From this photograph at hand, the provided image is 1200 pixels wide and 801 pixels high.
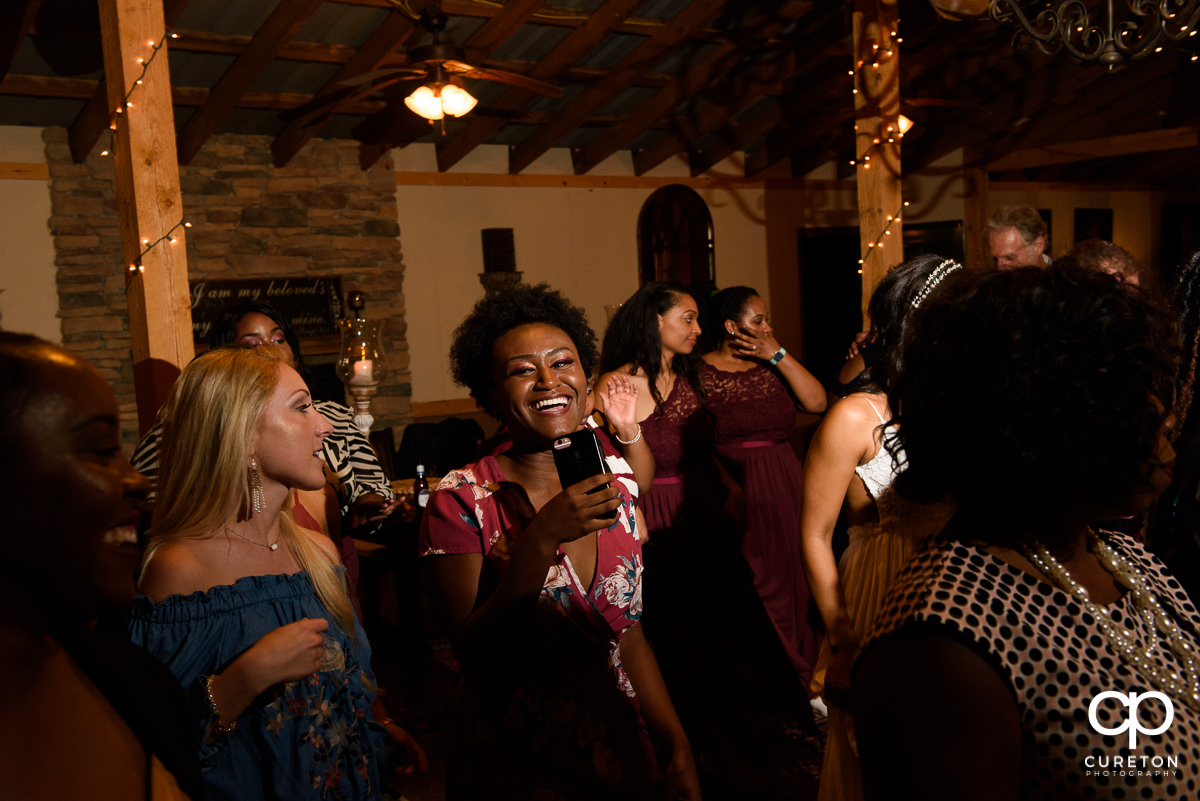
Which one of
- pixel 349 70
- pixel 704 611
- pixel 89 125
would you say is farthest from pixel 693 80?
pixel 704 611

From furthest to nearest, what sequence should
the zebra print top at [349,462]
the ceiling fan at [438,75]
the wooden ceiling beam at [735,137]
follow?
the wooden ceiling beam at [735,137], the ceiling fan at [438,75], the zebra print top at [349,462]

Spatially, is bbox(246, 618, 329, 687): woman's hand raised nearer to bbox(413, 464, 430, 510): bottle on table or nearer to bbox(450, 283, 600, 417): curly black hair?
bbox(450, 283, 600, 417): curly black hair

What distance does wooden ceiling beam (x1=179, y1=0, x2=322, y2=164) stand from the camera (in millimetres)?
5164

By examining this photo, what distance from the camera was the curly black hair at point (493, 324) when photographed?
1837mm

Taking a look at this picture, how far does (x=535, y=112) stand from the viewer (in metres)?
7.33

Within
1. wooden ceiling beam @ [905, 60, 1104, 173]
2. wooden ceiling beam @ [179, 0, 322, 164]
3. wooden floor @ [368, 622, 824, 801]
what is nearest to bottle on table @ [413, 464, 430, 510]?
wooden floor @ [368, 622, 824, 801]

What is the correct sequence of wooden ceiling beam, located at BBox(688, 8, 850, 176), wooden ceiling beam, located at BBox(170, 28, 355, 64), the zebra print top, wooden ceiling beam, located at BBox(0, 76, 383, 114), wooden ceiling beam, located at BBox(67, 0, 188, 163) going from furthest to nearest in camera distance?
1. wooden ceiling beam, located at BBox(688, 8, 850, 176)
2. wooden ceiling beam, located at BBox(67, 0, 188, 163)
3. wooden ceiling beam, located at BBox(0, 76, 383, 114)
4. wooden ceiling beam, located at BBox(170, 28, 355, 64)
5. the zebra print top

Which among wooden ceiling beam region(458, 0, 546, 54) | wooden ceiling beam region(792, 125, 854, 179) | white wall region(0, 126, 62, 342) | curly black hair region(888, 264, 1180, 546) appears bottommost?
curly black hair region(888, 264, 1180, 546)

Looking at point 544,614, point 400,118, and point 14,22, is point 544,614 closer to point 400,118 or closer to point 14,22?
point 14,22

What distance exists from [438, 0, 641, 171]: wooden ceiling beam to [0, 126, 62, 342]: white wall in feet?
10.0

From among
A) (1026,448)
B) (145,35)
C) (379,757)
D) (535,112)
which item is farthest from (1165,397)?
(535,112)

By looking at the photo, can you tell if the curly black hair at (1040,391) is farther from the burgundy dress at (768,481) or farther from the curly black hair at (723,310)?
the curly black hair at (723,310)

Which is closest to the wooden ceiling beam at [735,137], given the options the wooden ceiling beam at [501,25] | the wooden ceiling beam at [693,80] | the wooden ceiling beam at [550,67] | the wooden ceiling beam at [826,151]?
the wooden ceiling beam at [826,151]

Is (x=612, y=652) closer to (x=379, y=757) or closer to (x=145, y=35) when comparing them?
(x=379, y=757)
